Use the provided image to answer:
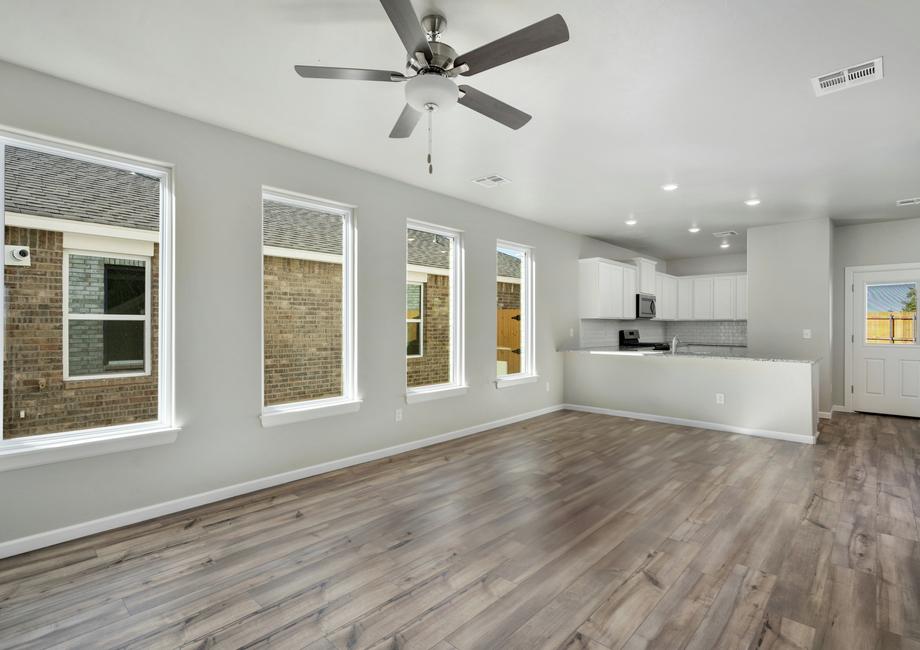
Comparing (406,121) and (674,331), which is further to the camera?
(674,331)

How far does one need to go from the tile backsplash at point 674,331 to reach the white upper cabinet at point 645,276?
2.25 ft

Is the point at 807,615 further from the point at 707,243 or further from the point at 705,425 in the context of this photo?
the point at 707,243

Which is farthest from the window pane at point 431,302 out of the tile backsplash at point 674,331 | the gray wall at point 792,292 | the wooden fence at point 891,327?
the wooden fence at point 891,327

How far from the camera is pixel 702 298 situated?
29.1 feet

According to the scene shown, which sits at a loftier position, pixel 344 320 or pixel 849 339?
pixel 344 320

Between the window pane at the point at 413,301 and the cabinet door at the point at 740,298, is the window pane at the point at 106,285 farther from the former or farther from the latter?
the cabinet door at the point at 740,298

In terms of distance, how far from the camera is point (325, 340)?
4.12m

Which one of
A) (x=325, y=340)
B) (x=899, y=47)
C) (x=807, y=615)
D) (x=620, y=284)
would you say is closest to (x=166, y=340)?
(x=325, y=340)

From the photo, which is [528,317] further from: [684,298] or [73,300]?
[73,300]

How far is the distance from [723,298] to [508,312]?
495 centimetres

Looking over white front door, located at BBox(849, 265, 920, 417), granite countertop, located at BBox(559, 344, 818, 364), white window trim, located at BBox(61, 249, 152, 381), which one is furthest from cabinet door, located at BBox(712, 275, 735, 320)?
white window trim, located at BBox(61, 249, 152, 381)

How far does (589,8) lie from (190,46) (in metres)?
1.98

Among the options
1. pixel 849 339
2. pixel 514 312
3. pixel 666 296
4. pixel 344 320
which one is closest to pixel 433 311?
pixel 344 320

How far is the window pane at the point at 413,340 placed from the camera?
15.6ft
